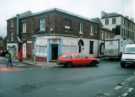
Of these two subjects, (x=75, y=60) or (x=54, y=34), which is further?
(x=54, y=34)

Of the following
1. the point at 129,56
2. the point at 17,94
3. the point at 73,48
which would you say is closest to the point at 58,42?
the point at 73,48

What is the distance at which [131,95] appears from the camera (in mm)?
9852

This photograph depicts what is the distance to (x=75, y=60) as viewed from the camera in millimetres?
26219

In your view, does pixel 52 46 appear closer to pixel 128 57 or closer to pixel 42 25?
pixel 42 25

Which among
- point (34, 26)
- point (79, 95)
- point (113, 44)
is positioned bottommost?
point (79, 95)

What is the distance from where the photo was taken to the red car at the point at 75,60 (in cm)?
2569

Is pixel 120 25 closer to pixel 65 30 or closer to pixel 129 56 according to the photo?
pixel 65 30

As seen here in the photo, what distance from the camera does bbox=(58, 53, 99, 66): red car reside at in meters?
25.7

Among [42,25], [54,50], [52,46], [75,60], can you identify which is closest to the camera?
[75,60]

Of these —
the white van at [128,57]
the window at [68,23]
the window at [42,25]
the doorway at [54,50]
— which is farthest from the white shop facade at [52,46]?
the white van at [128,57]

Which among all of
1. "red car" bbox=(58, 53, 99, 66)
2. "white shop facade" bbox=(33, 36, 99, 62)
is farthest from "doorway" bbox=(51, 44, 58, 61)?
"red car" bbox=(58, 53, 99, 66)

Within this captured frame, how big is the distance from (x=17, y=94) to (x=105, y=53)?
29014mm

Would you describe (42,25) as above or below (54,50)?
above

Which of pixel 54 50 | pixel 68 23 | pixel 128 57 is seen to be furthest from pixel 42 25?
pixel 128 57
